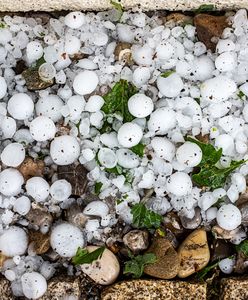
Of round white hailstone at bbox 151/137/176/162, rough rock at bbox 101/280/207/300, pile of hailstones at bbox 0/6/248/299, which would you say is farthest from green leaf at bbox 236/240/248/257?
round white hailstone at bbox 151/137/176/162

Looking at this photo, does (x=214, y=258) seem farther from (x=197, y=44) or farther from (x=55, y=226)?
(x=197, y=44)

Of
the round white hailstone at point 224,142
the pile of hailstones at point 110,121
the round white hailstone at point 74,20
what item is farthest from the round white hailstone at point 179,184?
the round white hailstone at point 74,20

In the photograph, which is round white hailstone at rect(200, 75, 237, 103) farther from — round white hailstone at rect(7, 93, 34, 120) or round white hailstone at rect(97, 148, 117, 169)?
round white hailstone at rect(7, 93, 34, 120)

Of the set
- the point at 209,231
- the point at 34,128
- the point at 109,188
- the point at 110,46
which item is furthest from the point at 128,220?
the point at 110,46

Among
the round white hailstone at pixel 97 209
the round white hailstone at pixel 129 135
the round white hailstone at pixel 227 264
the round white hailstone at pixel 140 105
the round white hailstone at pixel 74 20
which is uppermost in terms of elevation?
the round white hailstone at pixel 74 20

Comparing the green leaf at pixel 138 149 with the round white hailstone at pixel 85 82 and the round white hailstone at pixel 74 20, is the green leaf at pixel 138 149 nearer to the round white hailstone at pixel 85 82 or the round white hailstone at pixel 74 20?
the round white hailstone at pixel 85 82
